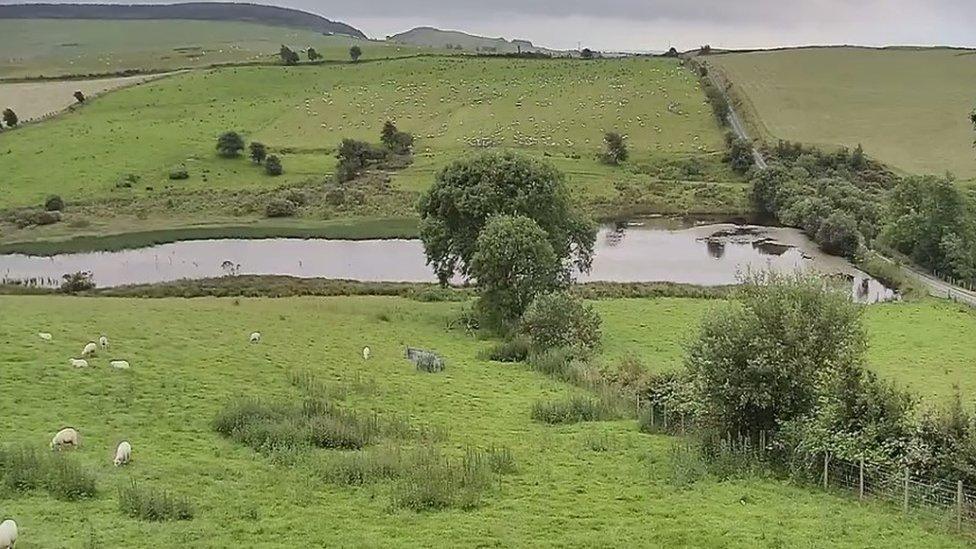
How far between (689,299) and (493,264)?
1904cm

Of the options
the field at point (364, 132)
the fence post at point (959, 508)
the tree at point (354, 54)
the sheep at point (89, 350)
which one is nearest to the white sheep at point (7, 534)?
the sheep at point (89, 350)

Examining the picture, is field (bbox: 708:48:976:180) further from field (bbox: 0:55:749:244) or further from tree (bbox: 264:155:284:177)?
tree (bbox: 264:155:284:177)

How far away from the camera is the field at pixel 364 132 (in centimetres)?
10300

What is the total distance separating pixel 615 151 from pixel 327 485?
104 m

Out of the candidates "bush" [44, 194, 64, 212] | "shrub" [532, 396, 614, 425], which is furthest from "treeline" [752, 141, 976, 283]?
"bush" [44, 194, 64, 212]

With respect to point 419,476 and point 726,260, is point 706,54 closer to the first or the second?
point 726,260

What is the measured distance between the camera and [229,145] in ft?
385

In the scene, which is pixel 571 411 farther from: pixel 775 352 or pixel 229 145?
pixel 229 145

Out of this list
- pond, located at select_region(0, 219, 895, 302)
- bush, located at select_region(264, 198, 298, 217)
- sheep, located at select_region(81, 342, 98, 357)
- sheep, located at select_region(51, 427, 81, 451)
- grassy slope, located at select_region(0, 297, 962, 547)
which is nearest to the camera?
grassy slope, located at select_region(0, 297, 962, 547)

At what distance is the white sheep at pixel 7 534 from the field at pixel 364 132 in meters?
77.4

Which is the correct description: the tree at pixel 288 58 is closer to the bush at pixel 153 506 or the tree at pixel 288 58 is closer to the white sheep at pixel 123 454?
the white sheep at pixel 123 454

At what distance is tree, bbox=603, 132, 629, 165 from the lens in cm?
12294

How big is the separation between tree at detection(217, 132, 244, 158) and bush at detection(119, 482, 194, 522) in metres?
102

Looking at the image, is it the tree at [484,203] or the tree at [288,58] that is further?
the tree at [288,58]
